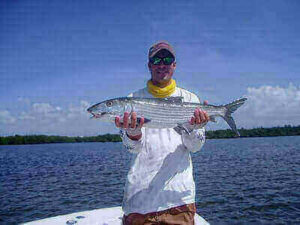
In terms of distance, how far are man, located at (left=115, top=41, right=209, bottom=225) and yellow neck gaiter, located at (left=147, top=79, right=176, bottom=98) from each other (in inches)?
4.1

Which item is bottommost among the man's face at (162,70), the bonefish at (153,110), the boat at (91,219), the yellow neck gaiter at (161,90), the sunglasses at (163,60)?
the boat at (91,219)

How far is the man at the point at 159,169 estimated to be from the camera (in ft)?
13.1

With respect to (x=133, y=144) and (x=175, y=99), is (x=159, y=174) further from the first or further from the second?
(x=175, y=99)

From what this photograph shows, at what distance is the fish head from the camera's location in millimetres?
4754

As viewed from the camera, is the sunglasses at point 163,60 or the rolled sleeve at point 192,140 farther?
the sunglasses at point 163,60

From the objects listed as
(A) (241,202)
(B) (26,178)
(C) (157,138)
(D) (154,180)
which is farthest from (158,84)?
(B) (26,178)

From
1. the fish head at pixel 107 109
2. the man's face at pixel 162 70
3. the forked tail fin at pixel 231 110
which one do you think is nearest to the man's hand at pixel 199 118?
the man's face at pixel 162 70

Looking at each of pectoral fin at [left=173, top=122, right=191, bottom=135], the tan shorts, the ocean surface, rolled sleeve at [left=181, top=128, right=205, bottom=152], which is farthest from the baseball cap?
the ocean surface

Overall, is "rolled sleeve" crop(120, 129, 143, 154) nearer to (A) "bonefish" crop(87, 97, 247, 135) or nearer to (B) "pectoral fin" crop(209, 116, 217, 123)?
(A) "bonefish" crop(87, 97, 247, 135)

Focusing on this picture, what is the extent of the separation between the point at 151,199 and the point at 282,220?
1037cm

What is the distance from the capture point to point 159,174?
13.4 ft

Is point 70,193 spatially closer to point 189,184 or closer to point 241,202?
point 241,202

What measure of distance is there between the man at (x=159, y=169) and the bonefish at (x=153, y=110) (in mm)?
187

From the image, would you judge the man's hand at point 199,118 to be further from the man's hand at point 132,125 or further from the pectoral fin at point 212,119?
the man's hand at point 132,125
